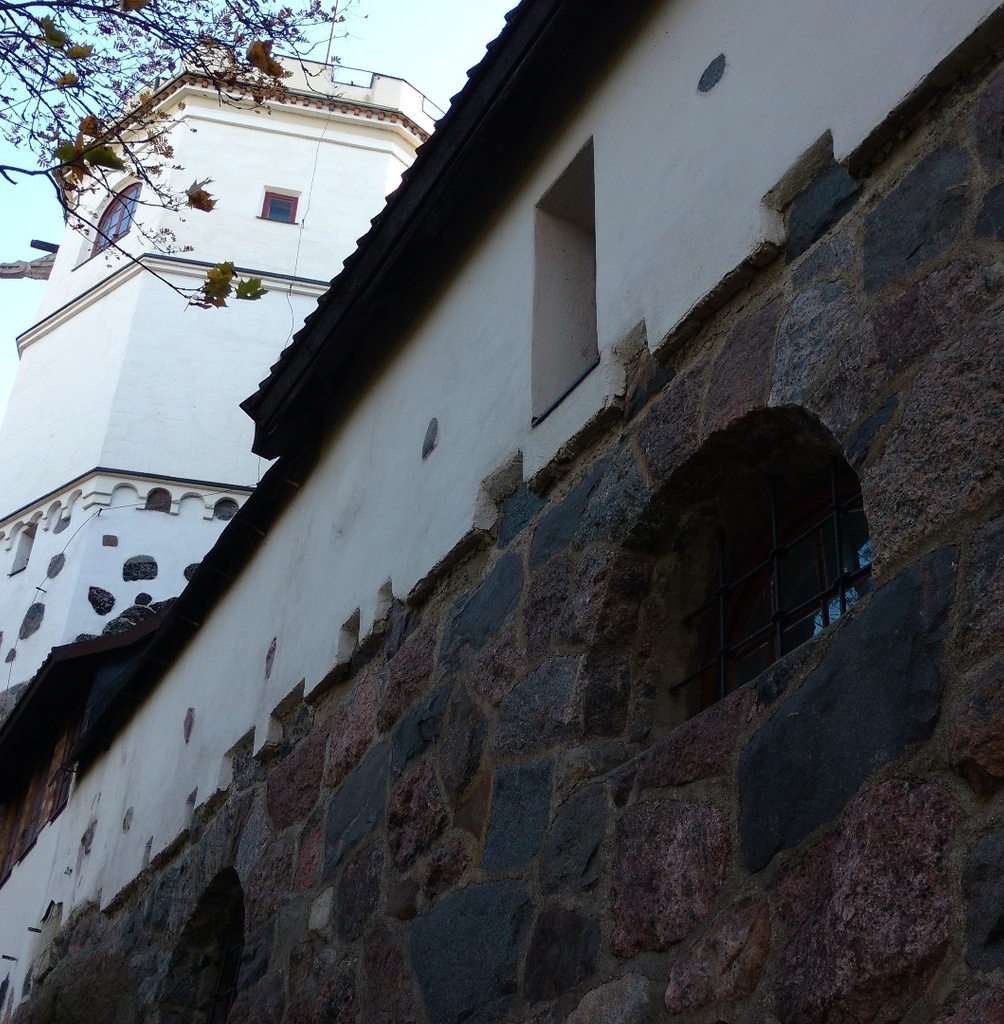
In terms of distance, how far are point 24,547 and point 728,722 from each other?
1386cm

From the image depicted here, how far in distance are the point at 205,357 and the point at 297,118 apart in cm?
344

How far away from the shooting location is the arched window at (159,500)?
14331 mm

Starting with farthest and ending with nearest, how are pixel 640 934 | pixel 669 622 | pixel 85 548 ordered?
pixel 85 548 → pixel 669 622 → pixel 640 934

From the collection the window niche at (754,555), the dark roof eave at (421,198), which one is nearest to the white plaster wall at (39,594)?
the dark roof eave at (421,198)

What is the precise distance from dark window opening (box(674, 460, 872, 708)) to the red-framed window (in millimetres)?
13582

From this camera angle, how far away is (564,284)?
440cm

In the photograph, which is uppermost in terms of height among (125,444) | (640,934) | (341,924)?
(125,444)

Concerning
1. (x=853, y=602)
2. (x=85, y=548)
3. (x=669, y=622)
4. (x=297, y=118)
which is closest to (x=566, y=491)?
(x=669, y=622)

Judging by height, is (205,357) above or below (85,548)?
above

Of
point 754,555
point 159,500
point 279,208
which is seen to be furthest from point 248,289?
point 279,208

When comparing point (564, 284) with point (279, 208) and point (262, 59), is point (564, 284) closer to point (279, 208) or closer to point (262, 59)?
point (262, 59)

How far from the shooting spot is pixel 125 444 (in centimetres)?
1484

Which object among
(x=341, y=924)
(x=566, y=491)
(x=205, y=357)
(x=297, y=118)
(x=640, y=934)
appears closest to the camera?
(x=640, y=934)

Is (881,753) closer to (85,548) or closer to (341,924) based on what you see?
(341,924)
